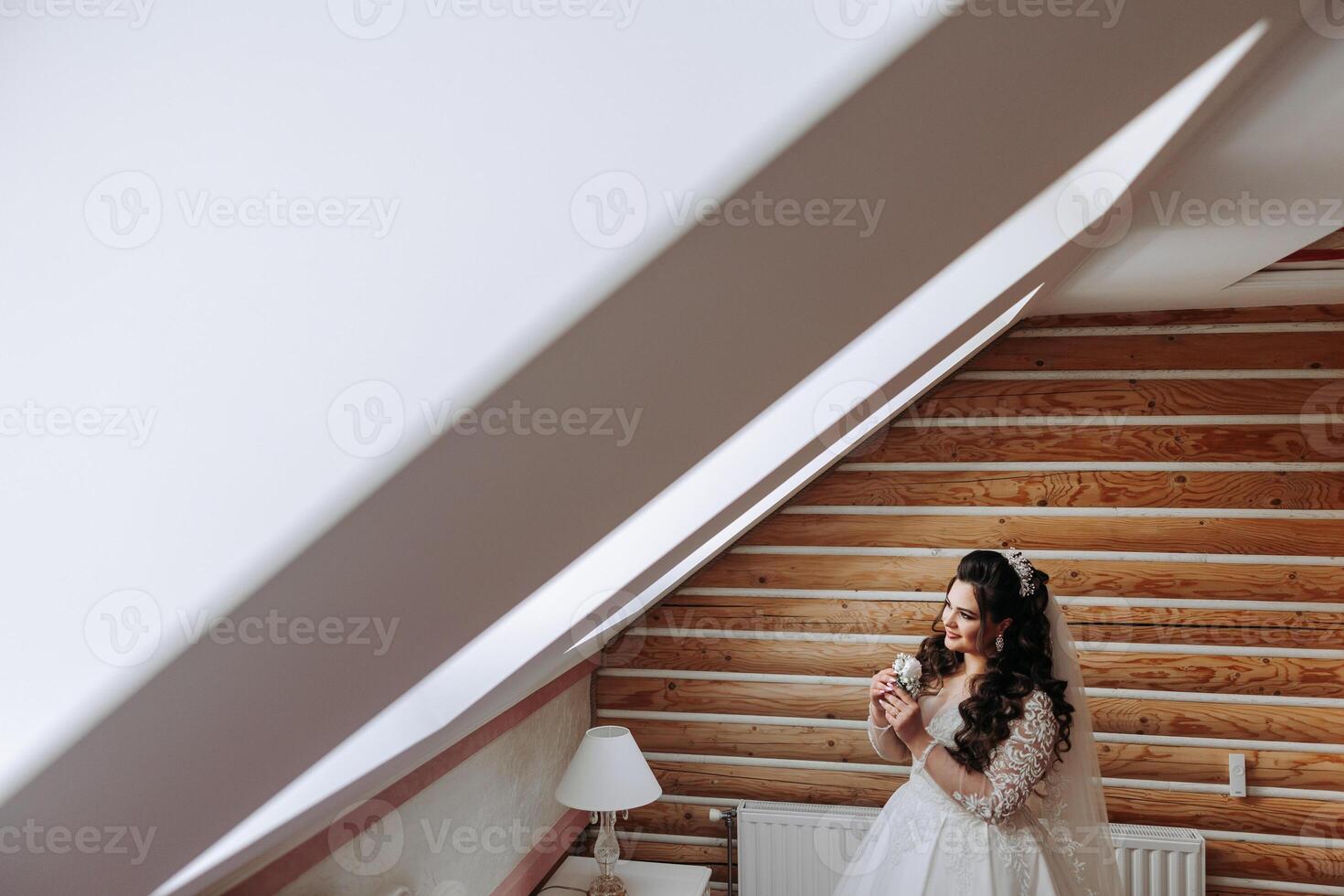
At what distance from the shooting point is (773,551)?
3.32 meters

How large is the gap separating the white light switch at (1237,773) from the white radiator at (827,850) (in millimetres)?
199

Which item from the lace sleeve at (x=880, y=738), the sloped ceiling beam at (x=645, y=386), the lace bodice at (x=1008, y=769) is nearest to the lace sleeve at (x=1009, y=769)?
the lace bodice at (x=1008, y=769)

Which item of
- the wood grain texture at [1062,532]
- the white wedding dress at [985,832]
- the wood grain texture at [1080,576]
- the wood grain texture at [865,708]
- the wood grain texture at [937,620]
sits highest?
the wood grain texture at [1062,532]

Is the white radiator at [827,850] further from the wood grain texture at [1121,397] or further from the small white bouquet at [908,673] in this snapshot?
the wood grain texture at [1121,397]

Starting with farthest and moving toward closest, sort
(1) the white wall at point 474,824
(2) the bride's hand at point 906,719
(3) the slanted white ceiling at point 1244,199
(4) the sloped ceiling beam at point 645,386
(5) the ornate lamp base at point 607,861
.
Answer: (5) the ornate lamp base at point 607,861 < (2) the bride's hand at point 906,719 < (1) the white wall at point 474,824 < (3) the slanted white ceiling at point 1244,199 < (4) the sloped ceiling beam at point 645,386

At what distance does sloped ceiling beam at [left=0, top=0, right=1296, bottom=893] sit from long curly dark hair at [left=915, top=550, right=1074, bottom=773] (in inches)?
79.9

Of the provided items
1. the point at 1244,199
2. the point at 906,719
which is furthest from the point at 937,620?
the point at 1244,199

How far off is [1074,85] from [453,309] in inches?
14.1

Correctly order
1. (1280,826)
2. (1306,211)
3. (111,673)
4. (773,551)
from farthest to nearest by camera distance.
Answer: (773,551) → (1280,826) → (1306,211) → (111,673)

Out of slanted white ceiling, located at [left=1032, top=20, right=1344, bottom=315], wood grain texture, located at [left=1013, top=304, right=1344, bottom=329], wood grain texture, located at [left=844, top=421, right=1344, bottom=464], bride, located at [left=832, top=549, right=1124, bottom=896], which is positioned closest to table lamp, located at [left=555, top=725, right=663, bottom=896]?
bride, located at [left=832, top=549, right=1124, bottom=896]

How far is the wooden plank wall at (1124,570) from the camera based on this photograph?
297 centimetres

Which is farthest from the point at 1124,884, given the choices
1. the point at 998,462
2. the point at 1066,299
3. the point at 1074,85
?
the point at 1074,85

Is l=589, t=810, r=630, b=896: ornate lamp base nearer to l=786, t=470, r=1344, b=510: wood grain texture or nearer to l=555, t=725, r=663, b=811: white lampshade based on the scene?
l=555, t=725, r=663, b=811: white lampshade

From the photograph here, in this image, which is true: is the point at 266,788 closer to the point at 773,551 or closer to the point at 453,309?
the point at 453,309
